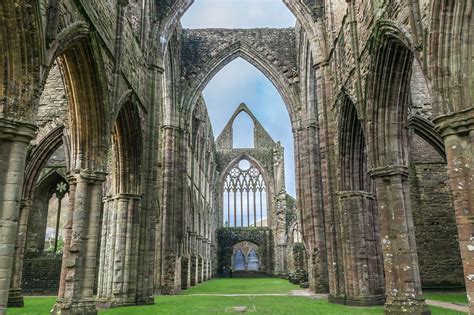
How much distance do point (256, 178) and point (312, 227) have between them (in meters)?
19.0

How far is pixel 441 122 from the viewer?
17.4 ft

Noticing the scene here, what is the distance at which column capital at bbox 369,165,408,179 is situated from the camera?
773 centimetres

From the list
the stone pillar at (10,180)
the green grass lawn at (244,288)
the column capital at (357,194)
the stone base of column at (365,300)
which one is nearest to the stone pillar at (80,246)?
the stone pillar at (10,180)

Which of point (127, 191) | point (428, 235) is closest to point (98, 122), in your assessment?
point (127, 191)

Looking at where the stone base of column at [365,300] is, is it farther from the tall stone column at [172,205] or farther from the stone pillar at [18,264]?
the stone pillar at [18,264]

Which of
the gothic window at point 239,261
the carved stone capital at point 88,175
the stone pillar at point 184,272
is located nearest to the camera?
the carved stone capital at point 88,175

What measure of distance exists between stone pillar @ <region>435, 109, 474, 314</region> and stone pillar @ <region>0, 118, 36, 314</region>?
562 centimetres

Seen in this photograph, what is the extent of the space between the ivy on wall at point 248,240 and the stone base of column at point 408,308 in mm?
25824

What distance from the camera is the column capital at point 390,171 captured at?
7730mm

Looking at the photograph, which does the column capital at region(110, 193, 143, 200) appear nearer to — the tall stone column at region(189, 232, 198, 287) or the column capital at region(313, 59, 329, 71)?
the column capital at region(313, 59, 329, 71)

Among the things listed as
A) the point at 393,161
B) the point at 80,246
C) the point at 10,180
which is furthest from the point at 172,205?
the point at 10,180

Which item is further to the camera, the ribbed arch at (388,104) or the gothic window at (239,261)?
the gothic window at (239,261)

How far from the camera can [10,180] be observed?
5.40 meters

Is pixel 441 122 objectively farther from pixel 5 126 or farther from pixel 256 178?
pixel 256 178
